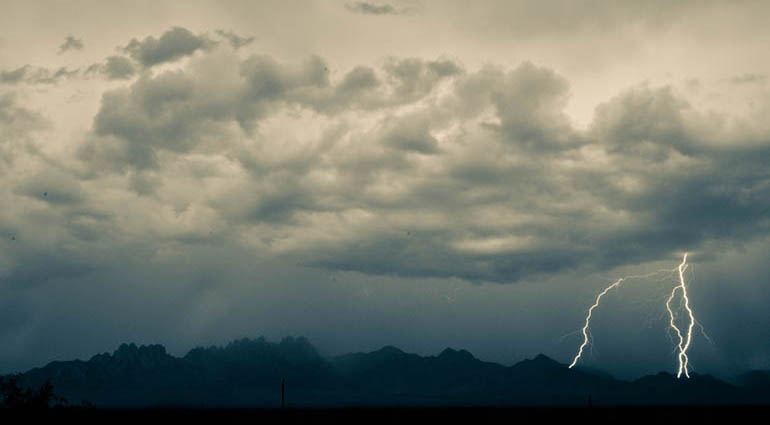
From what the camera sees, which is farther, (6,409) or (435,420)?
(435,420)

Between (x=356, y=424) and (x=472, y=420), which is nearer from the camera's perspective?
(x=356, y=424)

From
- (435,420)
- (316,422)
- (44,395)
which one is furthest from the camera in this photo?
(435,420)

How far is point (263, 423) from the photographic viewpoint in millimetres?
70312

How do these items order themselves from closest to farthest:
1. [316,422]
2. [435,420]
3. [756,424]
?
1. [756,424]
2. [316,422]
3. [435,420]

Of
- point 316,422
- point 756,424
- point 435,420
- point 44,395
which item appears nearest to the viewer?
point 44,395

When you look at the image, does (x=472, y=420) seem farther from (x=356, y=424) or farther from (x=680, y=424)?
(x=680, y=424)

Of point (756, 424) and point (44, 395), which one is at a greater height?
point (44, 395)

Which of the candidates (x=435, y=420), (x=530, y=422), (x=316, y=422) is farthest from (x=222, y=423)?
(x=530, y=422)

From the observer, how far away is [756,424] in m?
67.8

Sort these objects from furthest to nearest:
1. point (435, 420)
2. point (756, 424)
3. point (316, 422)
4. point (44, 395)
→ point (435, 420), point (316, 422), point (756, 424), point (44, 395)

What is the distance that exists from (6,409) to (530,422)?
48453 mm

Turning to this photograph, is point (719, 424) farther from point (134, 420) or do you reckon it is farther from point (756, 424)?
point (134, 420)

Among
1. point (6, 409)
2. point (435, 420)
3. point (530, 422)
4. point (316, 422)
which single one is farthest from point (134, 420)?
point (530, 422)

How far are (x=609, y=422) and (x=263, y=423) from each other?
33.8 meters
